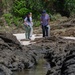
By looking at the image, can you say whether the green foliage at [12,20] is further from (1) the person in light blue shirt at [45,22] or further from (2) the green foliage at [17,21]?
(1) the person in light blue shirt at [45,22]

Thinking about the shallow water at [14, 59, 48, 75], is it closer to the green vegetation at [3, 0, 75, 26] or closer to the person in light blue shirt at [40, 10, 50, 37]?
the person in light blue shirt at [40, 10, 50, 37]

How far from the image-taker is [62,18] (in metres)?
34.1

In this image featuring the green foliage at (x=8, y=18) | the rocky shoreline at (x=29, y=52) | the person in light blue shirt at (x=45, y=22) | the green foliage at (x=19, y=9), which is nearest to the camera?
the rocky shoreline at (x=29, y=52)

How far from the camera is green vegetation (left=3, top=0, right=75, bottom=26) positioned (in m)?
34.5

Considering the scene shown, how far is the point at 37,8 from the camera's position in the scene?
3534 cm

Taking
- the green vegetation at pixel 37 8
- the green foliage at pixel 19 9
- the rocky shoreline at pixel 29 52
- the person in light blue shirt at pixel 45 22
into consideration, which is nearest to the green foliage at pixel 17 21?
the green vegetation at pixel 37 8

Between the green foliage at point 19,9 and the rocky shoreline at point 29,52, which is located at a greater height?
the green foliage at point 19,9

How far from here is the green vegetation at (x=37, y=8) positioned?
113ft

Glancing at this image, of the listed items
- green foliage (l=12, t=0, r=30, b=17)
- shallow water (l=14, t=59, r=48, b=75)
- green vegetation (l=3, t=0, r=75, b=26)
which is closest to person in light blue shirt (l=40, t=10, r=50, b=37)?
shallow water (l=14, t=59, r=48, b=75)

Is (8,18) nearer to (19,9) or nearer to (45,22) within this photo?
(19,9)

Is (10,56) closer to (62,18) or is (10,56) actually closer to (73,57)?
(73,57)

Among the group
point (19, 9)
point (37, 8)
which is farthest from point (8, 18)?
point (37, 8)

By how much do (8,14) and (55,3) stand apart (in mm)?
4529

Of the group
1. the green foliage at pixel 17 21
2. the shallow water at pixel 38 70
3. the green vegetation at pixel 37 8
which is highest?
the green vegetation at pixel 37 8
